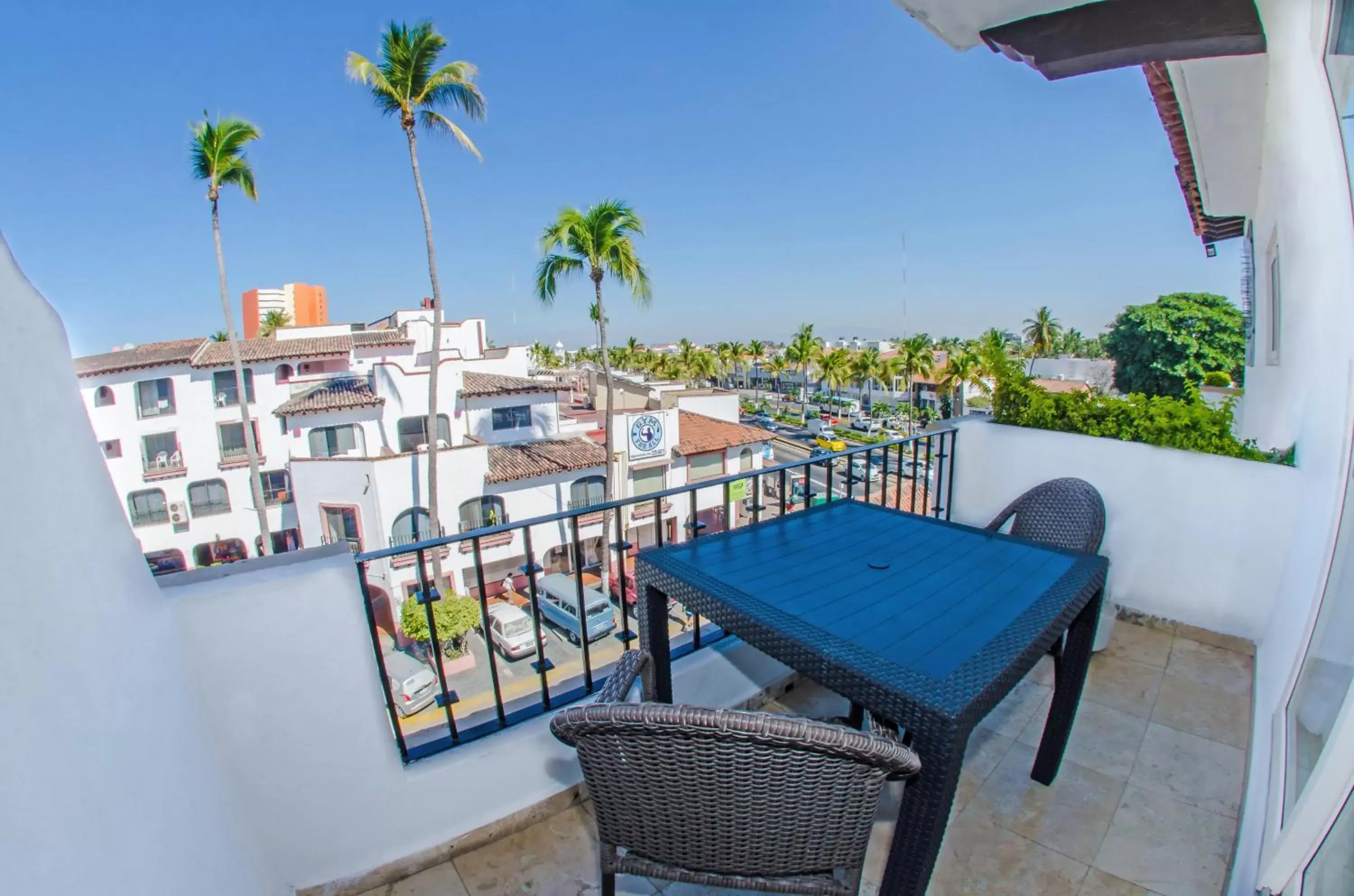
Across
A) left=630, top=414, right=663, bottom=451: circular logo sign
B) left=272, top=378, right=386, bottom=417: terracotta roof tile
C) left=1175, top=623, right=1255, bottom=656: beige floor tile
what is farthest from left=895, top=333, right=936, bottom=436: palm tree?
left=1175, top=623, right=1255, bottom=656: beige floor tile

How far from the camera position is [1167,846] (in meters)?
1.61

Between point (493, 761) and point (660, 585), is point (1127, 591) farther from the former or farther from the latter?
point (493, 761)

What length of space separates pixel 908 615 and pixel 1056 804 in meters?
Result: 1.07

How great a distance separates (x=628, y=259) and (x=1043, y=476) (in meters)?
13.6

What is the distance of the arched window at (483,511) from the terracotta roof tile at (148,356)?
9.00 meters

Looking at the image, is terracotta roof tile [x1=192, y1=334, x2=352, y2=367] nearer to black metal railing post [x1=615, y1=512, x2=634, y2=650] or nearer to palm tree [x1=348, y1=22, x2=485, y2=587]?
palm tree [x1=348, y1=22, x2=485, y2=587]

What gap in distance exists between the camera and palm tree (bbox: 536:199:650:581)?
49.1 feet

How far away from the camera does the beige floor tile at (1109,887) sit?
1.48m

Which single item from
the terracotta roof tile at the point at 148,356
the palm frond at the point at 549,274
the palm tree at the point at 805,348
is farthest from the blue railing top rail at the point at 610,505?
the palm tree at the point at 805,348

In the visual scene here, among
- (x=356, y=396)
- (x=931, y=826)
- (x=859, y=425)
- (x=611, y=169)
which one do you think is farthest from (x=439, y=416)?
(x=859, y=425)

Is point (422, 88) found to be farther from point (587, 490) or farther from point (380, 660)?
point (380, 660)

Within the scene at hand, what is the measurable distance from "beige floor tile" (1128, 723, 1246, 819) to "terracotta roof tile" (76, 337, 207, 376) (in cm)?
1940

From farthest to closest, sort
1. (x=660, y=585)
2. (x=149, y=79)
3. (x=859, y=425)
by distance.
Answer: (x=859, y=425), (x=149, y=79), (x=660, y=585)

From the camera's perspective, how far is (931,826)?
1045 millimetres
